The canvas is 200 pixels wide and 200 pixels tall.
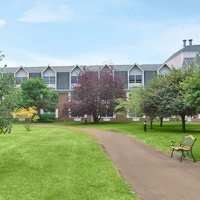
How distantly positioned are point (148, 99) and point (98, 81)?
19483mm

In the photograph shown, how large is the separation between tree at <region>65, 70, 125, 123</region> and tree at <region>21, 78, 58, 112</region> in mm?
6818

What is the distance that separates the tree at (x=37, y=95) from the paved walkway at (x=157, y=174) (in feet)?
138

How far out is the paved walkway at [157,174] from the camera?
38.1 feet

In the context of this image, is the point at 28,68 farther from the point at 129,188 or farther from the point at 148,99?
the point at 129,188

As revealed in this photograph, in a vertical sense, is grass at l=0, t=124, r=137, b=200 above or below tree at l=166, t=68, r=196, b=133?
below

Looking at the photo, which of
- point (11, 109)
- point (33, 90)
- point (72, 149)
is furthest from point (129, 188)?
point (33, 90)

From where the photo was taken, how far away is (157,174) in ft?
48.7

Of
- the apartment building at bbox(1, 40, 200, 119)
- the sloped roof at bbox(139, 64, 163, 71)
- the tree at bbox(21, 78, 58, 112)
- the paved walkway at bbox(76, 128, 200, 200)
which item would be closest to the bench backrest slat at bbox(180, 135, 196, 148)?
the paved walkway at bbox(76, 128, 200, 200)

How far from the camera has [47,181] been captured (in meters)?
13.4

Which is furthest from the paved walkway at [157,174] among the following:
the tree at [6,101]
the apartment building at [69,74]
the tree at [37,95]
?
the apartment building at [69,74]

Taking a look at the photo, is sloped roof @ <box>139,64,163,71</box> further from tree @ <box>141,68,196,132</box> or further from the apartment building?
tree @ <box>141,68,196,132</box>

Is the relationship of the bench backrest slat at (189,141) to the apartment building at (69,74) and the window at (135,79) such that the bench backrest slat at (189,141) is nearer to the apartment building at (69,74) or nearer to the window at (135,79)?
the apartment building at (69,74)

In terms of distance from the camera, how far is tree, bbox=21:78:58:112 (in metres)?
63.9

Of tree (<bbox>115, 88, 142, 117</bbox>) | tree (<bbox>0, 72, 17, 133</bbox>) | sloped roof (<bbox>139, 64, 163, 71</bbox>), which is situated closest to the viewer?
tree (<bbox>0, 72, 17, 133</bbox>)
